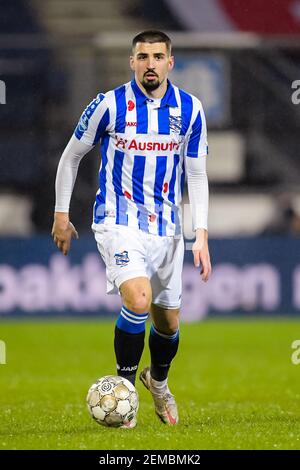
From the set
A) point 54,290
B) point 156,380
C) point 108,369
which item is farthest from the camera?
point 54,290

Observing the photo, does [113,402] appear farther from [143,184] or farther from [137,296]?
[143,184]

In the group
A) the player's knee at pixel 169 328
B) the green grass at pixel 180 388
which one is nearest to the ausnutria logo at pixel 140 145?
the player's knee at pixel 169 328

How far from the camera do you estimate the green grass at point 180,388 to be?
6.45 metres

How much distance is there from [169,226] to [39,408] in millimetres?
1865

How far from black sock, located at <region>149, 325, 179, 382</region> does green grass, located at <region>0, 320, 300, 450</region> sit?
0.33m

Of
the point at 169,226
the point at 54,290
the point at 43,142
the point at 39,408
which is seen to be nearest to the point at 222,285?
the point at 54,290

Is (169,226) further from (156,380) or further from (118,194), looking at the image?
(156,380)

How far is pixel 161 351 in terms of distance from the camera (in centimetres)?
725

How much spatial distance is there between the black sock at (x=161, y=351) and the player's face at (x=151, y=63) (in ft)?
5.00

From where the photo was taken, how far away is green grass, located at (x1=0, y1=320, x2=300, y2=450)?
21.2 ft

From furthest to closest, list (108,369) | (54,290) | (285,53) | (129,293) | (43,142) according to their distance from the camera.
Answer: (285,53) → (43,142) → (54,290) → (108,369) → (129,293)

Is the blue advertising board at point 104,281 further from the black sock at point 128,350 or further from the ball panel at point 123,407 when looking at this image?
the ball panel at point 123,407

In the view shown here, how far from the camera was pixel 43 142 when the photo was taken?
15.7 m

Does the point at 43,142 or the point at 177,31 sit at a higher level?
the point at 177,31
